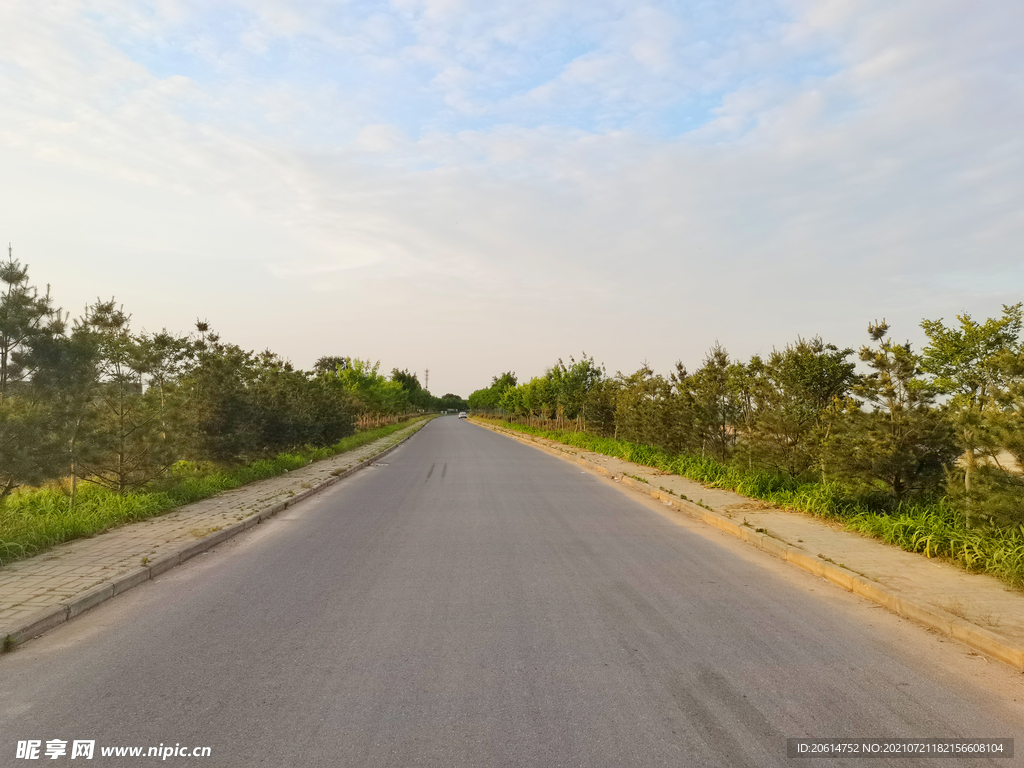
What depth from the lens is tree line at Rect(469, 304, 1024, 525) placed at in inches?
275

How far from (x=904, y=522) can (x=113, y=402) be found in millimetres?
12244

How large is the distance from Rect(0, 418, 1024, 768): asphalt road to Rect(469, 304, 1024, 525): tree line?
7.69ft

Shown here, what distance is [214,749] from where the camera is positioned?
3.36m

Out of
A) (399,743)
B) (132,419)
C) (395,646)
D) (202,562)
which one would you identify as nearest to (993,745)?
(399,743)

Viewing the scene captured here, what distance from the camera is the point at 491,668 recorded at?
4445 mm

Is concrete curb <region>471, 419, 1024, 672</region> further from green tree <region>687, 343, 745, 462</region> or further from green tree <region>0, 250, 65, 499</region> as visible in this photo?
green tree <region>0, 250, 65, 499</region>

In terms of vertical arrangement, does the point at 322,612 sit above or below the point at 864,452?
below

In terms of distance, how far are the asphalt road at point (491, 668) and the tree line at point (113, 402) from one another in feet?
10.2

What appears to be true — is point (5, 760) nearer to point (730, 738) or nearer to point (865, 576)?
point (730, 738)

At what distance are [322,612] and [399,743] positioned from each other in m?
2.58

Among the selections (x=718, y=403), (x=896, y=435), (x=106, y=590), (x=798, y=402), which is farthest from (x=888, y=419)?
(x=106, y=590)

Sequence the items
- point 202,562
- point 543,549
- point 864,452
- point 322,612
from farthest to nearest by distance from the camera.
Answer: point 864,452 → point 543,549 → point 202,562 → point 322,612

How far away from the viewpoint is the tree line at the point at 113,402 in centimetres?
848

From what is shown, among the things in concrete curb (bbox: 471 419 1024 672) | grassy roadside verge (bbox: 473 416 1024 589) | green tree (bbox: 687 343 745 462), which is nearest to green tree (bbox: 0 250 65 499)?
concrete curb (bbox: 471 419 1024 672)
